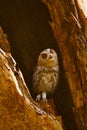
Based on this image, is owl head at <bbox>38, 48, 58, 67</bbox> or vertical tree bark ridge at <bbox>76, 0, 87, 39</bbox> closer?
owl head at <bbox>38, 48, 58, 67</bbox>

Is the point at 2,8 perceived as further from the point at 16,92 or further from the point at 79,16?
the point at 16,92

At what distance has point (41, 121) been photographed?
363cm

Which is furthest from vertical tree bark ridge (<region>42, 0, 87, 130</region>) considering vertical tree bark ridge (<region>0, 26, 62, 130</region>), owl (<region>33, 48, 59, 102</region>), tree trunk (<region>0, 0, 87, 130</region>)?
vertical tree bark ridge (<region>0, 26, 62, 130</region>)

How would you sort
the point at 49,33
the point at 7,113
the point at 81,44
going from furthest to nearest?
the point at 49,33 → the point at 81,44 → the point at 7,113

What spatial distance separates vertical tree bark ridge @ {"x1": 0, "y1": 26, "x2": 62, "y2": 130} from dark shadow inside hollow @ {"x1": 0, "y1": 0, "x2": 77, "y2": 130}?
66cm

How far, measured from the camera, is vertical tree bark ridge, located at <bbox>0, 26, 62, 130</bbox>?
11.8 ft

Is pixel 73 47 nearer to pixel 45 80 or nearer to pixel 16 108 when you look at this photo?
pixel 45 80

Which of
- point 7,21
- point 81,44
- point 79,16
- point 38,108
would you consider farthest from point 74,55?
point 7,21

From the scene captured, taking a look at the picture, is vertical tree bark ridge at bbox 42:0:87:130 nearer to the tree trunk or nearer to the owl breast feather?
the tree trunk

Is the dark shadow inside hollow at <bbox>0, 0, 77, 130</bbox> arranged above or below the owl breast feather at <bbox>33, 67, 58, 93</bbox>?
above

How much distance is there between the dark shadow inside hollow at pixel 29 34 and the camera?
4.32 m

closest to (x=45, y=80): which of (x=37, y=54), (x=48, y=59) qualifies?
(x=48, y=59)

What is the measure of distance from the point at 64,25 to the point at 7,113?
3.63 feet

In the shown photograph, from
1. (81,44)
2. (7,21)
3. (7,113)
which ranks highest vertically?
(7,21)
